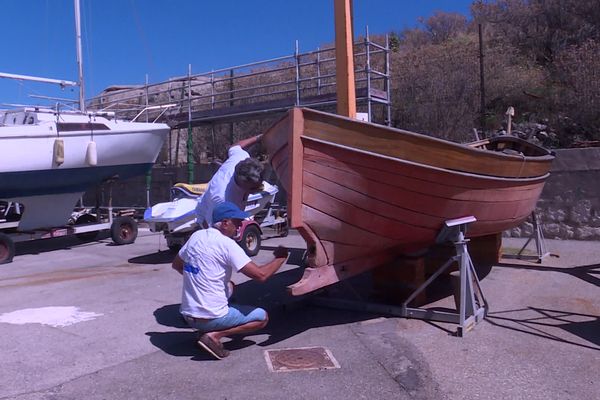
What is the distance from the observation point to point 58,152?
37.4 feet

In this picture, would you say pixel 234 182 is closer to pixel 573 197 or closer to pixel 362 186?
pixel 362 186

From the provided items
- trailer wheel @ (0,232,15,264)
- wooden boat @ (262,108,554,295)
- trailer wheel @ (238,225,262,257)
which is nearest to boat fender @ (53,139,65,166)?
trailer wheel @ (0,232,15,264)

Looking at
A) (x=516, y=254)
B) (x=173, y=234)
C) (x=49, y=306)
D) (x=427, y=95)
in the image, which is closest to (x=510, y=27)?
(x=427, y=95)

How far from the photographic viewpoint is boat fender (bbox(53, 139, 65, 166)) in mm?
11398

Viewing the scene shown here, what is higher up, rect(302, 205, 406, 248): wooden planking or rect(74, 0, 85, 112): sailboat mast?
rect(74, 0, 85, 112): sailboat mast

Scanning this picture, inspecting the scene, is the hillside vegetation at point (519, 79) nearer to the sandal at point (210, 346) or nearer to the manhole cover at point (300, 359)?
the manhole cover at point (300, 359)

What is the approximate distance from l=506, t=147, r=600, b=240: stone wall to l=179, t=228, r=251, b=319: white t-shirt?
25.4 feet

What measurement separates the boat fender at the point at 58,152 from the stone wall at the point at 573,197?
29.3ft

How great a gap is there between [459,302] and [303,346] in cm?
160

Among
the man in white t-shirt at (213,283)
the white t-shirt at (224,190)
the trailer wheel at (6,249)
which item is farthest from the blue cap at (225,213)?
the trailer wheel at (6,249)

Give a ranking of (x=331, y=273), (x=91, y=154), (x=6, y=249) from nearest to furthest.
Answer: (x=331, y=273) < (x=6, y=249) < (x=91, y=154)

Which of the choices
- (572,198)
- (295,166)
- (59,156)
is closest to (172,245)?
(59,156)

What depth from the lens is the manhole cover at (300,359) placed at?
193 inches

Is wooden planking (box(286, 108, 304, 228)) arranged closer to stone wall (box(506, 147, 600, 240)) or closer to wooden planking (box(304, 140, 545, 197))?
wooden planking (box(304, 140, 545, 197))
